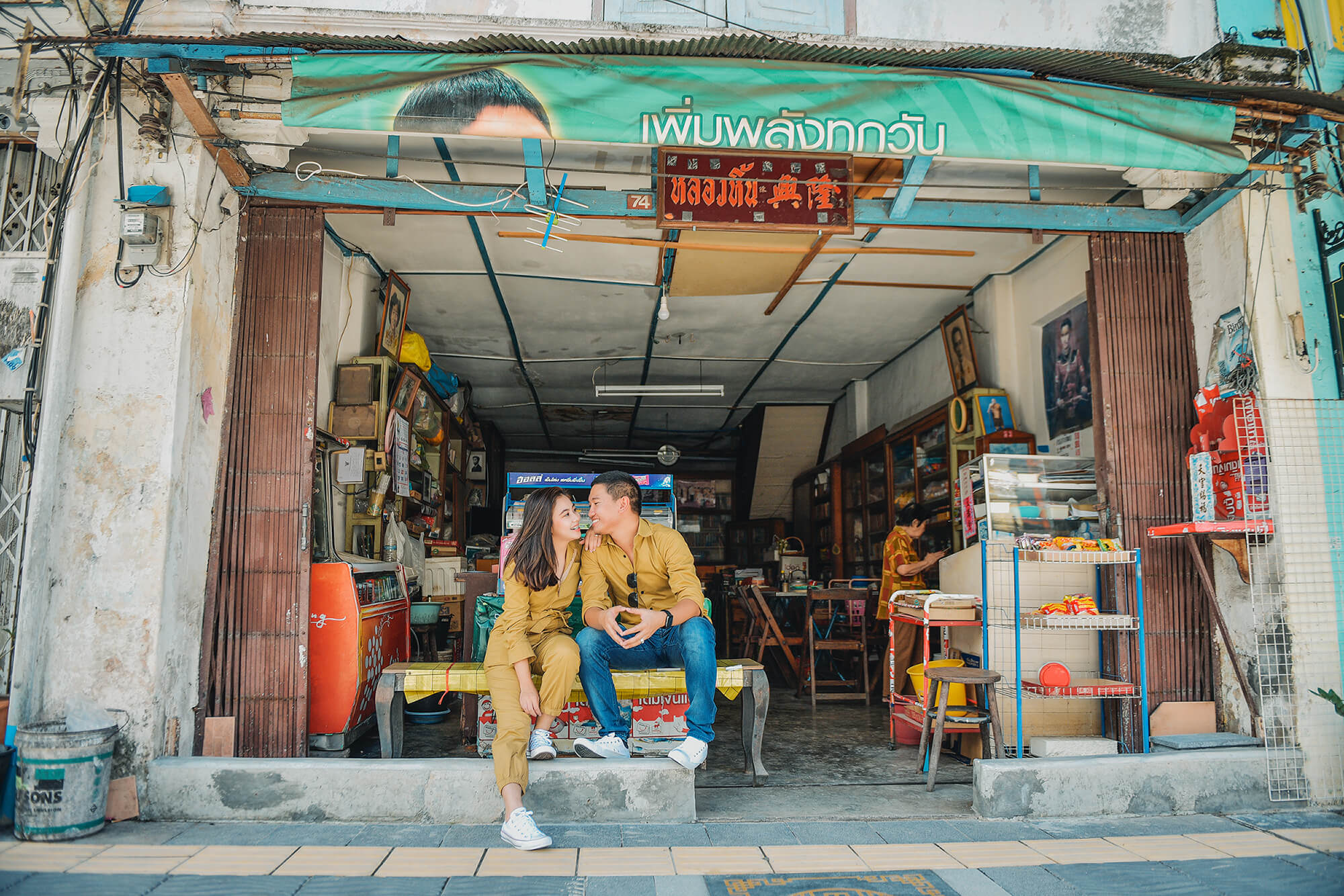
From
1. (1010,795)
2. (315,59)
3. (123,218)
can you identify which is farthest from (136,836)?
(1010,795)

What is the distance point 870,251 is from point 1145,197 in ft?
5.67

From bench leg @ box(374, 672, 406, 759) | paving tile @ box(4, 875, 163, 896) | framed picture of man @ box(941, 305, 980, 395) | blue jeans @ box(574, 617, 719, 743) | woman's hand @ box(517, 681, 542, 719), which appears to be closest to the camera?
paving tile @ box(4, 875, 163, 896)

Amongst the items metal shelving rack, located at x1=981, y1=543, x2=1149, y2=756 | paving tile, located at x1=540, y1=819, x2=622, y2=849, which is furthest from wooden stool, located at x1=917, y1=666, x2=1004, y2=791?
paving tile, located at x1=540, y1=819, x2=622, y2=849

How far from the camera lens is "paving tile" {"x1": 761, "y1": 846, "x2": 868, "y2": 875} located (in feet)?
9.92

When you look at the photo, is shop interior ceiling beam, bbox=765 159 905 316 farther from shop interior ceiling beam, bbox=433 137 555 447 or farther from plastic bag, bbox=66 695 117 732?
plastic bag, bbox=66 695 117 732

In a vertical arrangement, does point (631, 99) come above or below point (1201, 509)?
above

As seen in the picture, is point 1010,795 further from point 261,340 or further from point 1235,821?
point 261,340

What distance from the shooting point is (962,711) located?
14.0 feet

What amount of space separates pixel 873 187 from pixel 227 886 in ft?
14.5

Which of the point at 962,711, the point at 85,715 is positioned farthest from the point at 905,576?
the point at 85,715

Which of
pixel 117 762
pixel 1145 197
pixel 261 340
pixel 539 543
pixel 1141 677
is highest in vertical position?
pixel 1145 197

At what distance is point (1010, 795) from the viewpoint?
144 inches

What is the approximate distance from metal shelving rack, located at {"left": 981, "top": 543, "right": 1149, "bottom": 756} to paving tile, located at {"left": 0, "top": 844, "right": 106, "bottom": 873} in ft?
13.5

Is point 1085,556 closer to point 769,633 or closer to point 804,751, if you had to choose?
point 804,751
